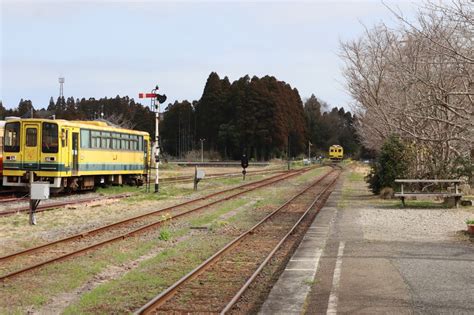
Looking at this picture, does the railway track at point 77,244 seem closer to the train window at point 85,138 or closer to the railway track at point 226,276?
the railway track at point 226,276

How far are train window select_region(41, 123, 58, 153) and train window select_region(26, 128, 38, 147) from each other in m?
0.34

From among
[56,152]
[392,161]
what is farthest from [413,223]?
[56,152]

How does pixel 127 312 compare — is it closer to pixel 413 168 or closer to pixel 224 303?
pixel 224 303

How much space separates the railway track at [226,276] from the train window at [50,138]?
9702mm

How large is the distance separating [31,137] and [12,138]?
735 mm

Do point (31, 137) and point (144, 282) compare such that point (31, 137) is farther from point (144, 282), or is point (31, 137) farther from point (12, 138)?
point (144, 282)

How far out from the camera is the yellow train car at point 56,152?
811 inches

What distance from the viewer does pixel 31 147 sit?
68.5 feet

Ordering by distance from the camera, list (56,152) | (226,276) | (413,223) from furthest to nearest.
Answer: (56,152) → (413,223) → (226,276)

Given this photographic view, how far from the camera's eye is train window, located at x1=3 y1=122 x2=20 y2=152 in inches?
827

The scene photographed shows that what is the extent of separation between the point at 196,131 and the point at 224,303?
89.0 metres

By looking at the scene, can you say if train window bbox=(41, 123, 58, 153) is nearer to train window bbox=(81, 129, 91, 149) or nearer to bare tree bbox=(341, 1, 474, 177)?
train window bbox=(81, 129, 91, 149)

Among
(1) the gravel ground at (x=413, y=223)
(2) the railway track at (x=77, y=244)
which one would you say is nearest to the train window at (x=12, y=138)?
(2) the railway track at (x=77, y=244)

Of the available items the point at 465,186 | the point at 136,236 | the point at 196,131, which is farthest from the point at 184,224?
the point at 196,131
